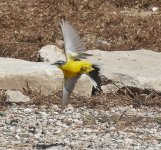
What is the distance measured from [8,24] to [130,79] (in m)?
3.33

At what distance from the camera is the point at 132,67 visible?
27.6ft

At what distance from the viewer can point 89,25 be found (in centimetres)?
1082

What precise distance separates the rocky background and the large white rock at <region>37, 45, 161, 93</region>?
11cm

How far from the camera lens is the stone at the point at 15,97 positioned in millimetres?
7500

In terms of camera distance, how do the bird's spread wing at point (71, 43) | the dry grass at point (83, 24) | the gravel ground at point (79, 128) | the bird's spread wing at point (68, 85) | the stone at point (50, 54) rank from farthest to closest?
the dry grass at point (83, 24) < the stone at point (50, 54) < the bird's spread wing at point (68, 85) < the bird's spread wing at point (71, 43) < the gravel ground at point (79, 128)

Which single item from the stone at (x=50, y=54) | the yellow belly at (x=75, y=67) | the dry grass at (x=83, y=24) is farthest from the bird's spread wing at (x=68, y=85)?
the dry grass at (x=83, y=24)

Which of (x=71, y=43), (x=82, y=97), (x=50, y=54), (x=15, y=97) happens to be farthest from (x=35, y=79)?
(x=71, y=43)

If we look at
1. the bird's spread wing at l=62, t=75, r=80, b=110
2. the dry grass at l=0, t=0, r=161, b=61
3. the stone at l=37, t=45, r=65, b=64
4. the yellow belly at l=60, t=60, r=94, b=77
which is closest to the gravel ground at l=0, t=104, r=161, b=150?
the bird's spread wing at l=62, t=75, r=80, b=110

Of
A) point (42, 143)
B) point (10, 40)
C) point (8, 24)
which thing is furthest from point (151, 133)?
point (8, 24)

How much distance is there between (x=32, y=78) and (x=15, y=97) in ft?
1.16

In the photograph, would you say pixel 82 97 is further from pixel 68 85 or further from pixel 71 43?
pixel 71 43

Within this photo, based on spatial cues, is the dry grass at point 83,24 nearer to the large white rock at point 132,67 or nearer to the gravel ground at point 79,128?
the large white rock at point 132,67

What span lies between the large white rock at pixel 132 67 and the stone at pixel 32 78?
0.30 metres

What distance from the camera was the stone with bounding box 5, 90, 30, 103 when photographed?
7500 millimetres
